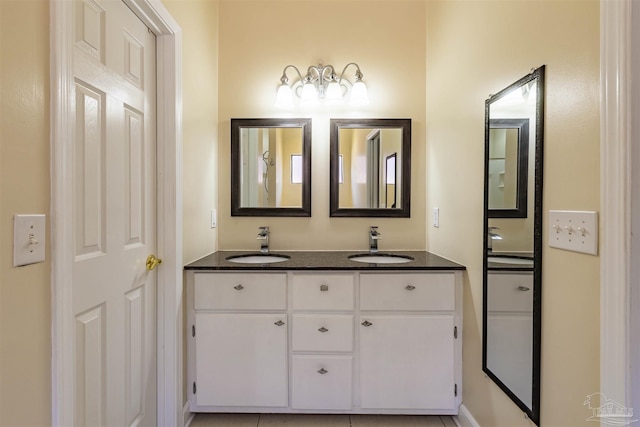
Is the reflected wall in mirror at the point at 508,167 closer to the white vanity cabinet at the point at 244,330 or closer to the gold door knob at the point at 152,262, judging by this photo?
the white vanity cabinet at the point at 244,330

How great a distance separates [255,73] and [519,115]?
5.58 feet

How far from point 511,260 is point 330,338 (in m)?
0.96

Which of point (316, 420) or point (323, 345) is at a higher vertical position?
point (323, 345)

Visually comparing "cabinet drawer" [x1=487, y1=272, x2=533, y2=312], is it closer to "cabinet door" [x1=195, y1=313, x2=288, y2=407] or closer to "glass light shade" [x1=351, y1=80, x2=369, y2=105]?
"cabinet door" [x1=195, y1=313, x2=288, y2=407]

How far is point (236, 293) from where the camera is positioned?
1.72 meters

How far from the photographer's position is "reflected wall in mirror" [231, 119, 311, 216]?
2.26 metres

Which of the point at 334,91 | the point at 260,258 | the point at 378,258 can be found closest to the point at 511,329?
the point at 378,258

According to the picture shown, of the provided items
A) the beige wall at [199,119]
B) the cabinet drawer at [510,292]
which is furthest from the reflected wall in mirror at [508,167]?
the beige wall at [199,119]

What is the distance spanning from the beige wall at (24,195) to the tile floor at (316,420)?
1096 mm

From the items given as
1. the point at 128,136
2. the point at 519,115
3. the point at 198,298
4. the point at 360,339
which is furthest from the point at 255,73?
the point at 360,339

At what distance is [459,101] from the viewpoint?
5.77ft

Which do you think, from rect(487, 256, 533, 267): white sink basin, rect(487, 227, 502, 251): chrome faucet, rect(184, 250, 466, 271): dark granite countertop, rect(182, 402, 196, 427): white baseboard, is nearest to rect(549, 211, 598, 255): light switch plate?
rect(487, 256, 533, 267): white sink basin

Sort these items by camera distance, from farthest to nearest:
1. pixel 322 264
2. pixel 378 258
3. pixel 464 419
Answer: pixel 378 258 → pixel 322 264 → pixel 464 419

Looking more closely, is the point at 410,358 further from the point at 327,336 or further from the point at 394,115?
the point at 394,115
